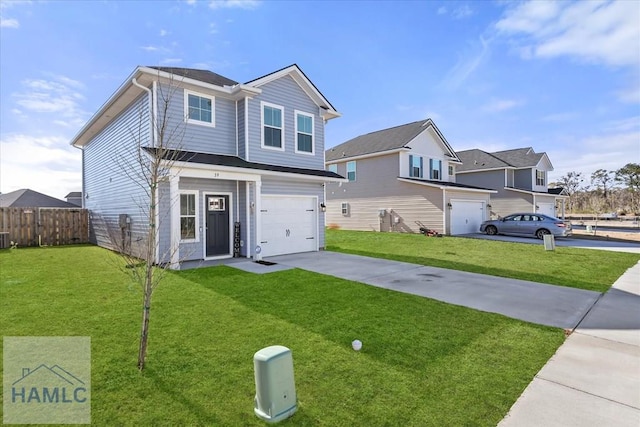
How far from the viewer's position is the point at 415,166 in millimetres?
21047

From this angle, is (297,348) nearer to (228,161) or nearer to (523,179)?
(228,161)

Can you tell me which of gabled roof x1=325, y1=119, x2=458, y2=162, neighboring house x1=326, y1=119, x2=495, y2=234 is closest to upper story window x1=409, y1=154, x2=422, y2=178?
neighboring house x1=326, y1=119, x2=495, y2=234

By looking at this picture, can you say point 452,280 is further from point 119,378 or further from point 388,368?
point 119,378

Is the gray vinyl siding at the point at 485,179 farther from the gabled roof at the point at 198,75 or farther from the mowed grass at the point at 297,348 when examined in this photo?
the mowed grass at the point at 297,348

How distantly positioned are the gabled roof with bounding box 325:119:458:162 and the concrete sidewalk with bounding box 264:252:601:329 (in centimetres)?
1291

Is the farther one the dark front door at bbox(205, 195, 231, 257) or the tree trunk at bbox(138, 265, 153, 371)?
the dark front door at bbox(205, 195, 231, 257)

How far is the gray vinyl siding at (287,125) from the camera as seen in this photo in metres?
10.7

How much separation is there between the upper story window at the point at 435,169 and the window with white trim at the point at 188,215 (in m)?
17.4

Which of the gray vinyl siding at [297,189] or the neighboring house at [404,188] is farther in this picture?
the neighboring house at [404,188]

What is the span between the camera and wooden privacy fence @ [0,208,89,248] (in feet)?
42.0

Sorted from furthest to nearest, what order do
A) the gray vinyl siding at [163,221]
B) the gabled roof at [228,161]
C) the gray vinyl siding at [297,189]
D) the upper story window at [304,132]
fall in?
the upper story window at [304,132], the gray vinyl siding at [297,189], the gabled roof at [228,161], the gray vinyl siding at [163,221]

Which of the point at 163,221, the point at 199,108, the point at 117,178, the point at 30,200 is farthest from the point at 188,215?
the point at 30,200

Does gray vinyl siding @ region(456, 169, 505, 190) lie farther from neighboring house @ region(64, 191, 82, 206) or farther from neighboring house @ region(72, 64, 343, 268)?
neighboring house @ region(64, 191, 82, 206)

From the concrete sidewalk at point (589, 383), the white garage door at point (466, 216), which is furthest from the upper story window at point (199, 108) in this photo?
the white garage door at point (466, 216)
